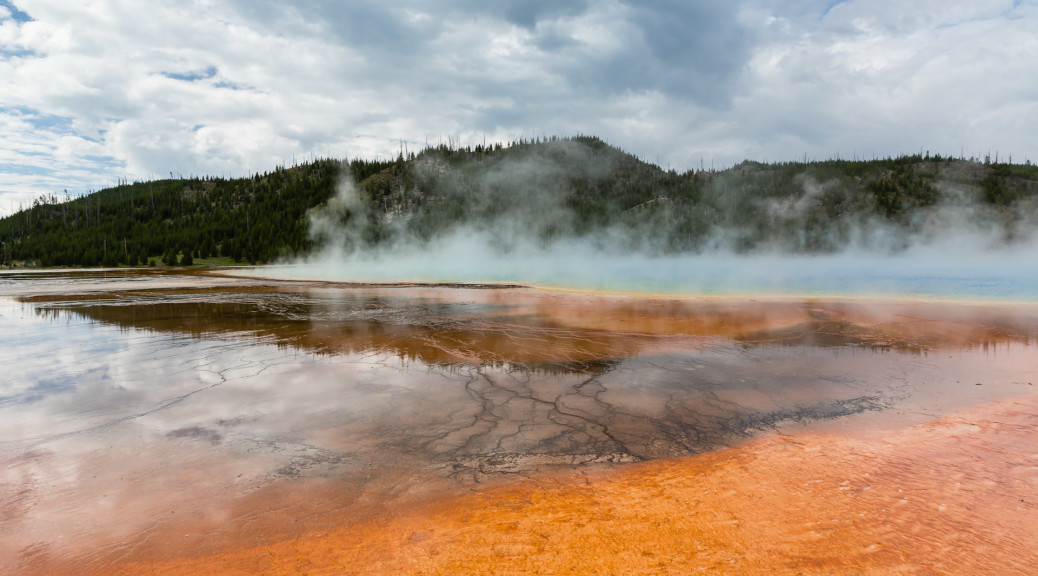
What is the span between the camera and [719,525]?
3871mm

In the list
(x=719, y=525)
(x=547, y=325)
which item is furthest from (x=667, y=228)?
(x=719, y=525)

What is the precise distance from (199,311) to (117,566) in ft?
57.1

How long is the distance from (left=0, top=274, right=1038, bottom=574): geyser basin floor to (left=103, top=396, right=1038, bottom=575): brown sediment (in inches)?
0.9

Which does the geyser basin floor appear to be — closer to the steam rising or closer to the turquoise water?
the turquoise water

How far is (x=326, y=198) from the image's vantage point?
435 feet

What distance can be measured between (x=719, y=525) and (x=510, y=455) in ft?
7.49

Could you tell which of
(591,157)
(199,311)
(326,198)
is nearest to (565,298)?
(199,311)

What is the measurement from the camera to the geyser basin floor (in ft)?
11.8

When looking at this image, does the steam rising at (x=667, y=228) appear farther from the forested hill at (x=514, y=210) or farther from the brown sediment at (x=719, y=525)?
the brown sediment at (x=719, y=525)

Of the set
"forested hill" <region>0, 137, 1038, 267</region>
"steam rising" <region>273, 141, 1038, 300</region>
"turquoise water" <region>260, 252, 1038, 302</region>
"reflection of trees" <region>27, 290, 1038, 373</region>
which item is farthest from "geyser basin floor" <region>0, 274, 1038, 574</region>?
"forested hill" <region>0, 137, 1038, 267</region>

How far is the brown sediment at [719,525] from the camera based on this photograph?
339 centimetres

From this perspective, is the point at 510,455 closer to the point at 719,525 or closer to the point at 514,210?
the point at 719,525

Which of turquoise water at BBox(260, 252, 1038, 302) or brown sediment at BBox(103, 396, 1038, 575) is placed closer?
brown sediment at BBox(103, 396, 1038, 575)

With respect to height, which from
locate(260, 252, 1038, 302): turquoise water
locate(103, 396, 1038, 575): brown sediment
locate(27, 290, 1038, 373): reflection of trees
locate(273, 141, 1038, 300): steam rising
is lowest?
locate(103, 396, 1038, 575): brown sediment
